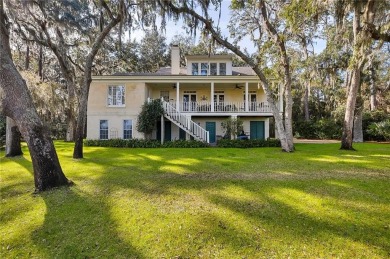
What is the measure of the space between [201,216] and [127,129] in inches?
580

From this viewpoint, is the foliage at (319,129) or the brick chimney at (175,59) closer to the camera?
the brick chimney at (175,59)

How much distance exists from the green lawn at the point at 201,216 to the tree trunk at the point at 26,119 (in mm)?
614

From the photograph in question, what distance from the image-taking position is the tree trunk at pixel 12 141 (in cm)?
1113

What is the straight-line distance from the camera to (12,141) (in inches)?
442

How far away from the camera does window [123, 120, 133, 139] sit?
58.5 ft

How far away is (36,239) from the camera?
363 centimetres

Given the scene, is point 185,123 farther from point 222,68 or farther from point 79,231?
point 79,231

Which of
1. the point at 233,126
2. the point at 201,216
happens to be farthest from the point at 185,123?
the point at 201,216

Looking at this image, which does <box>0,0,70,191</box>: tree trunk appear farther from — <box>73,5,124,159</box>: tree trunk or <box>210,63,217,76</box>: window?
<box>210,63,217,76</box>: window

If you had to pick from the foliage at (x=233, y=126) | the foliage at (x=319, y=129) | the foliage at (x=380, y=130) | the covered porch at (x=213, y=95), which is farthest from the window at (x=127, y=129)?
the foliage at (x=380, y=130)

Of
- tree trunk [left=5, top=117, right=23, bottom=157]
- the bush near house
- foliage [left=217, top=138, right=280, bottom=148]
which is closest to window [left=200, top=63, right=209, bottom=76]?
the bush near house

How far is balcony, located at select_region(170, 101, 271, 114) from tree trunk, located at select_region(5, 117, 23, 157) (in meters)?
9.82

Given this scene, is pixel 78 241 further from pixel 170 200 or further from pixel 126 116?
pixel 126 116

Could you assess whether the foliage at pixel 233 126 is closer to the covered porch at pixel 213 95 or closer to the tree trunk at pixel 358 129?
the covered porch at pixel 213 95
